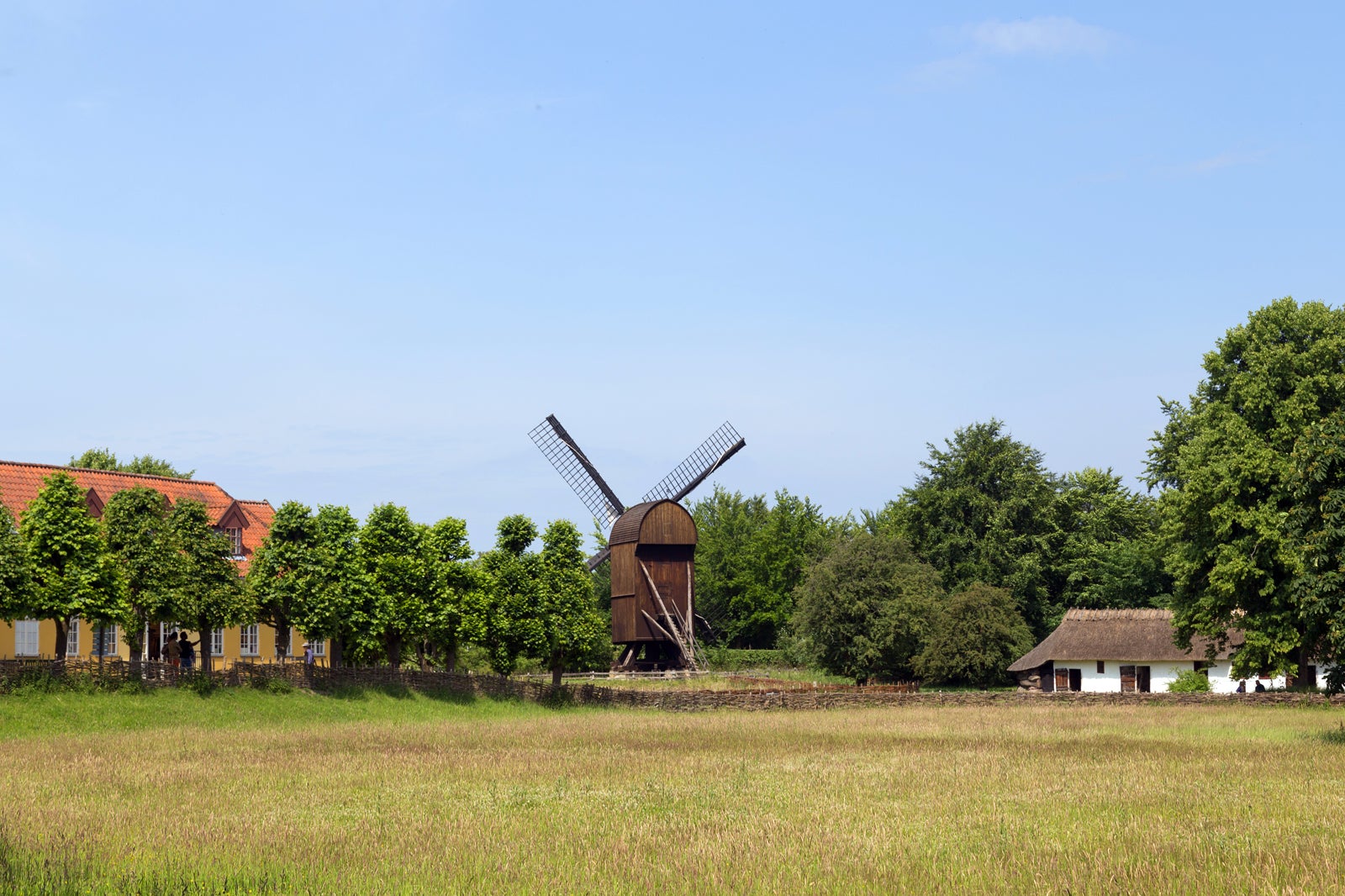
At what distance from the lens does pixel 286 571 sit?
50406 mm

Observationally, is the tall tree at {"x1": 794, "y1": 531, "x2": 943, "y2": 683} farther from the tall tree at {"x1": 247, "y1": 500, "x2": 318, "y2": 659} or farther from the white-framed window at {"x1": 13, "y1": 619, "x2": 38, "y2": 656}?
the white-framed window at {"x1": 13, "y1": 619, "x2": 38, "y2": 656}

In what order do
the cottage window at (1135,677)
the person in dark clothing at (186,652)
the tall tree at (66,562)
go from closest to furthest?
1. the tall tree at (66,562)
2. the person in dark clothing at (186,652)
3. the cottage window at (1135,677)

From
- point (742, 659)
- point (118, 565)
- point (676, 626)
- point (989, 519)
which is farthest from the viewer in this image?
point (742, 659)

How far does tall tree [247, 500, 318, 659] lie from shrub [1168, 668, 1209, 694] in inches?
1652

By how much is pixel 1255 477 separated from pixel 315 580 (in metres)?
35.8

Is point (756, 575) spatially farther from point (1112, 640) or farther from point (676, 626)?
point (1112, 640)

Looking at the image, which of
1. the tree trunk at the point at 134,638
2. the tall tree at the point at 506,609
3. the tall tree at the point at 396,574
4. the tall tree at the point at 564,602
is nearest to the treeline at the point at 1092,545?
the tall tree at the point at 564,602

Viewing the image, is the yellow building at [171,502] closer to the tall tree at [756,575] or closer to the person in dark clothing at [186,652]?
the person in dark clothing at [186,652]

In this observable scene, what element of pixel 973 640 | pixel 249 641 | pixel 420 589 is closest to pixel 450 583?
pixel 420 589

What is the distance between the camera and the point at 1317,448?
34.2 meters

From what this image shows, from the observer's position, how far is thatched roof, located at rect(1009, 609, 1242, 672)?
215ft

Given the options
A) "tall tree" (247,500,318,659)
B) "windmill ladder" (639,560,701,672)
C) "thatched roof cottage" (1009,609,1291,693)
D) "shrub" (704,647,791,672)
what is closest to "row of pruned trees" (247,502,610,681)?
"tall tree" (247,500,318,659)

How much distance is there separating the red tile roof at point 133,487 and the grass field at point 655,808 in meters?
16.6

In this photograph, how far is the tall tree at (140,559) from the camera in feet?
146
